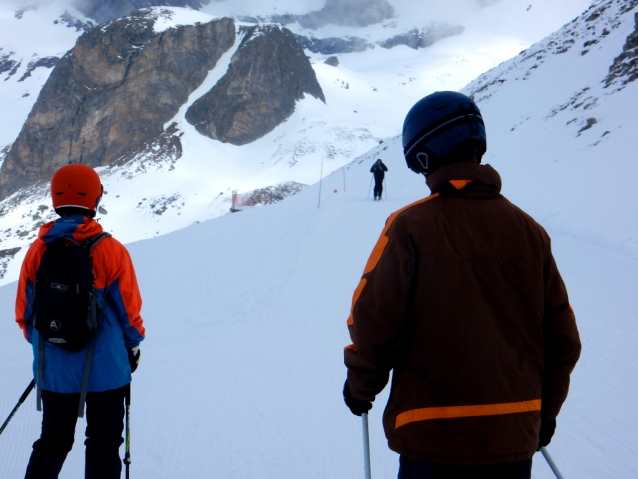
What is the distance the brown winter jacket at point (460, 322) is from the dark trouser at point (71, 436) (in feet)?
4.84

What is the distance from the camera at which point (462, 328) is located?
1.19 metres

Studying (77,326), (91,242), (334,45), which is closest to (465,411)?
(77,326)

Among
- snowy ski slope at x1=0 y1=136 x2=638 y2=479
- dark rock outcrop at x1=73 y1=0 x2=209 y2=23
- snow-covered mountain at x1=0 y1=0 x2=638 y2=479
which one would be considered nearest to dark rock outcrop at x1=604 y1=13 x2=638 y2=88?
snow-covered mountain at x1=0 y1=0 x2=638 y2=479

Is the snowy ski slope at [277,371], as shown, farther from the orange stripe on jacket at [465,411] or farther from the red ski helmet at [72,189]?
the red ski helmet at [72,189]

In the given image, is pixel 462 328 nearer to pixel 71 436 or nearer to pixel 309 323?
pixel 71 436

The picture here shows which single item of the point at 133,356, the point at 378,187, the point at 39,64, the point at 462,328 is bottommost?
the point at 133,356

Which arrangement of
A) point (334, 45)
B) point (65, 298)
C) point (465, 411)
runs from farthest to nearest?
point (334, 45) → point (65, 298) → point (465, 411)

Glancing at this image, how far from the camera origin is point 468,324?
1189 millimetres

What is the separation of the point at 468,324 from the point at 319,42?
558 ft

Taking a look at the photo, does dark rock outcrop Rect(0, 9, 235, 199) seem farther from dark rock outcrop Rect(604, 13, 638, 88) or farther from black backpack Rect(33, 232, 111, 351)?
black backpack Rect(33, 232, 111, 351)

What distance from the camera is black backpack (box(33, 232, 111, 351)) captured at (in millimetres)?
1843

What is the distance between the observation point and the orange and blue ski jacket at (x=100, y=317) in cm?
195

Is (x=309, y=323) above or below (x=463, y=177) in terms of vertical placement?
below

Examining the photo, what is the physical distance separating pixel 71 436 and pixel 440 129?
7.66 feet
